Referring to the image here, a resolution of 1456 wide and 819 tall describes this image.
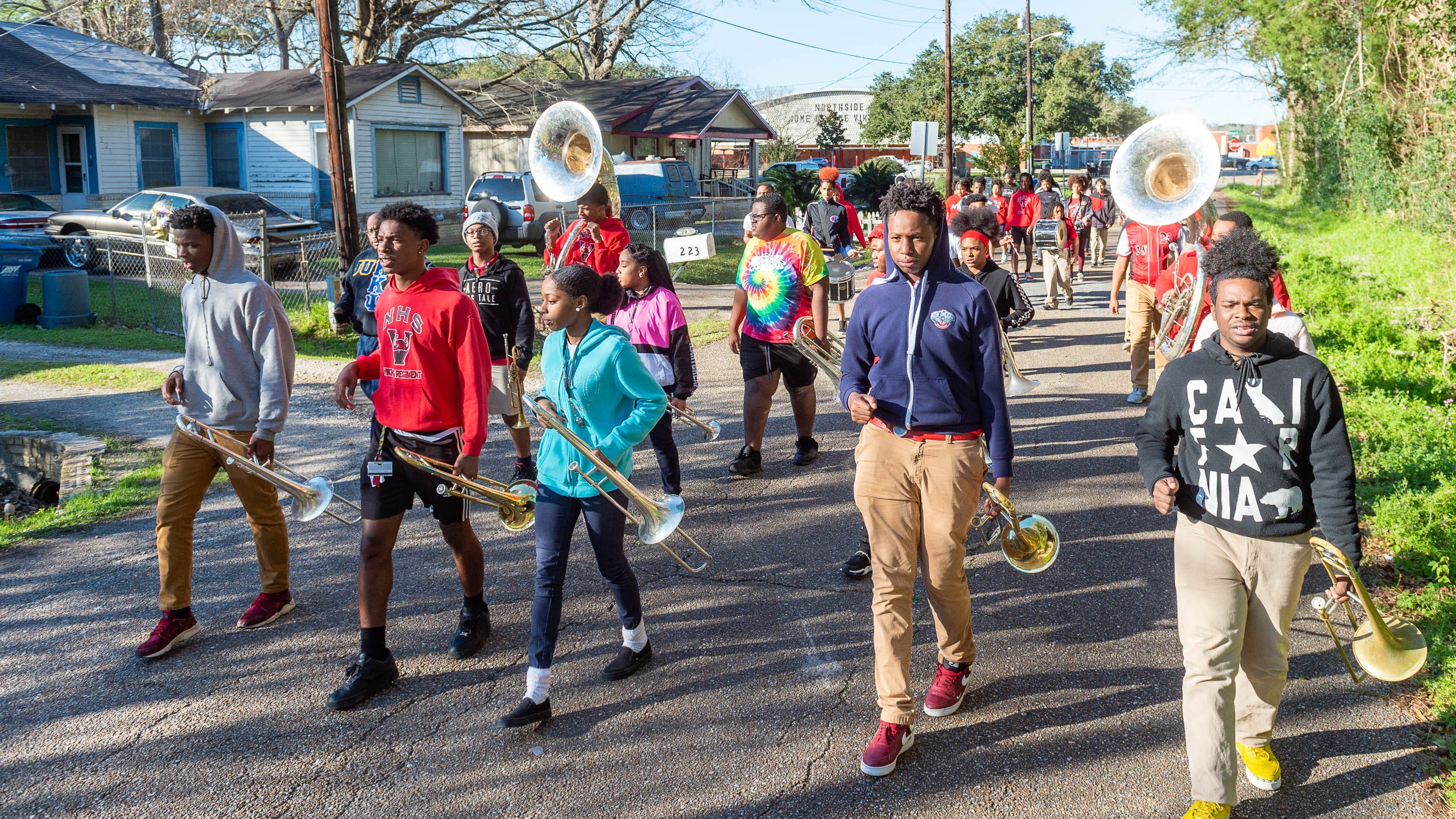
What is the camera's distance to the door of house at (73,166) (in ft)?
78.2

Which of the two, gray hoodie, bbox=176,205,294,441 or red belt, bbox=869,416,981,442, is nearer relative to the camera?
red belt, bbox=869,416,981,442

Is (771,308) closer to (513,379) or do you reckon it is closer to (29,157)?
(513,379)

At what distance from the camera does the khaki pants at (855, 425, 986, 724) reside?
3734 millimetres

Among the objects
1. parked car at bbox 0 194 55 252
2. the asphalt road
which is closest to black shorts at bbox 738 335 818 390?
the asphalt road

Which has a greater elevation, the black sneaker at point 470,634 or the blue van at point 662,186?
the blue van at point 662,186

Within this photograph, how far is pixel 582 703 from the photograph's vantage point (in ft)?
14.0

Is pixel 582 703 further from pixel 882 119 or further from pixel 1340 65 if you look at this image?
pixel 882 119

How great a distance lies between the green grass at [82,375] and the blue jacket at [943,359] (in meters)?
8.50

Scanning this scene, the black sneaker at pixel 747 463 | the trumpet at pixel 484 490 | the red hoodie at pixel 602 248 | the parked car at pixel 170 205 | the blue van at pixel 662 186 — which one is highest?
the blue van at pixel 662 186

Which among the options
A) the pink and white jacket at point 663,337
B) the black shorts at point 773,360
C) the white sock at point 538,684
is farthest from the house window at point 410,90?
the white sock at point 538,684

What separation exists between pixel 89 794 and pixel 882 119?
6199 centimetres

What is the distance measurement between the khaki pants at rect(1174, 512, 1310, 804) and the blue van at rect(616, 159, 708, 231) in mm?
22784

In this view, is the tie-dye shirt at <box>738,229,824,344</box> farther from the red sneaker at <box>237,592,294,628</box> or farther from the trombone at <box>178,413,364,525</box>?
the red sneaker at <box>237,592,294,628</box>

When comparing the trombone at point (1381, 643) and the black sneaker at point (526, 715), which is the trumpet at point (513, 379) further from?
the trombone at point (1381, 643)
